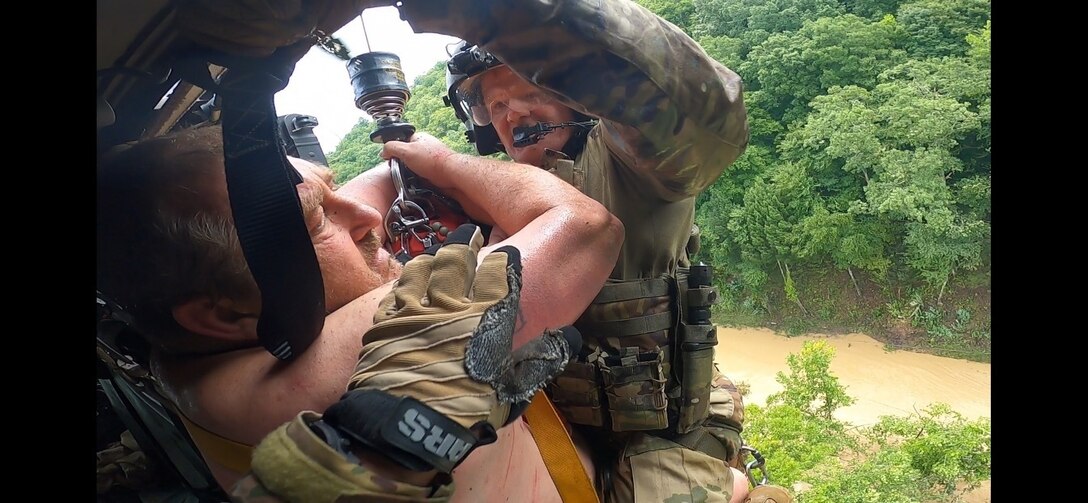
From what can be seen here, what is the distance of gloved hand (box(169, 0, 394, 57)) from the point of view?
0.81 metres

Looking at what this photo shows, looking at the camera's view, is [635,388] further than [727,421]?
No

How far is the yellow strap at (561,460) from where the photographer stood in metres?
1.42

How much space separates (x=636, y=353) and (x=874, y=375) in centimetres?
1674

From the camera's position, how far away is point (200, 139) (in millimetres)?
1139

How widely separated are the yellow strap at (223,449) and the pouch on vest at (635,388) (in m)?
0.93

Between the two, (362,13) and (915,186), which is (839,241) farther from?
(362,13)

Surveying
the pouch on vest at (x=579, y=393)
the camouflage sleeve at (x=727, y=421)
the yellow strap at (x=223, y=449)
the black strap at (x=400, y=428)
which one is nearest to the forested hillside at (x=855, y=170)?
the camouflage sleeve at (x=727, y=421)

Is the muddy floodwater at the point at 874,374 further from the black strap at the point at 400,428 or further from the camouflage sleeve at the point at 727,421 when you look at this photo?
the black strap at the point at 400,428

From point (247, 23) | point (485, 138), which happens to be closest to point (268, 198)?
point (247, 23)

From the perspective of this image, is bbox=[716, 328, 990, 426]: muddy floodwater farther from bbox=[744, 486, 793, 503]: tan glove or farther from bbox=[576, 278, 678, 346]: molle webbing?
bbox=[576, 278, 678, 346]: molle webbing

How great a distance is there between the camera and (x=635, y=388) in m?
1.74

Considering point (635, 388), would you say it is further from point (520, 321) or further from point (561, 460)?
point (520, 321)

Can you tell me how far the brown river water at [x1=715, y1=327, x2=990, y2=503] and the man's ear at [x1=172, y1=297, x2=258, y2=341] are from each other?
1595 centimetres
